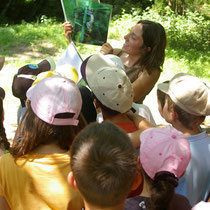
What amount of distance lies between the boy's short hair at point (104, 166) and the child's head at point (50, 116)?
353mm

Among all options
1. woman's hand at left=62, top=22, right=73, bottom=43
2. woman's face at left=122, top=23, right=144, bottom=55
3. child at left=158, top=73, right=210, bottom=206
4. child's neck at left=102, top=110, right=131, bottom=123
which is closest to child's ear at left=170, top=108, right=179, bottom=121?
child at left=158, top=73, right=210, bottom=206

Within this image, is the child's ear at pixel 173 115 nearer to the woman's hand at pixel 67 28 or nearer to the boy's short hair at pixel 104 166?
the boy's short hair at pixel 104 166

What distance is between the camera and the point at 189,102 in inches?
83.8

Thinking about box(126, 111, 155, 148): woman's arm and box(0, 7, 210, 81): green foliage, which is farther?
box(0, 7, 210, 81): green foliage

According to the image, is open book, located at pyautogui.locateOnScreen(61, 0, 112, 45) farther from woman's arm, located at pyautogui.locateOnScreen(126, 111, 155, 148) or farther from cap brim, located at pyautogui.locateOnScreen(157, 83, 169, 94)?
woman's arm, located at pyautogui.locateOnScreen(126, 111, 155, 148)

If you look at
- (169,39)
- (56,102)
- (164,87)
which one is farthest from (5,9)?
(56,102)

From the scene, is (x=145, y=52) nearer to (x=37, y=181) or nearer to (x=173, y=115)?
(x=173, y=115)

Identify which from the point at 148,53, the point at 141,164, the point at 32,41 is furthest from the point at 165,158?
the point at 32,41

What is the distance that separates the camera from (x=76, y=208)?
172 cm

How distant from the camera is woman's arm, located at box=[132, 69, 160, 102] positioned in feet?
9.77

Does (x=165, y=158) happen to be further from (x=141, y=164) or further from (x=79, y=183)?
(x=79, y=183)

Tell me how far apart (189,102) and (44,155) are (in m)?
0.98

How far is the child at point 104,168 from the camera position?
4.20 ft

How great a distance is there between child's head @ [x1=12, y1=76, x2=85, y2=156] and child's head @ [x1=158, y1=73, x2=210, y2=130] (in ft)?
2.35
